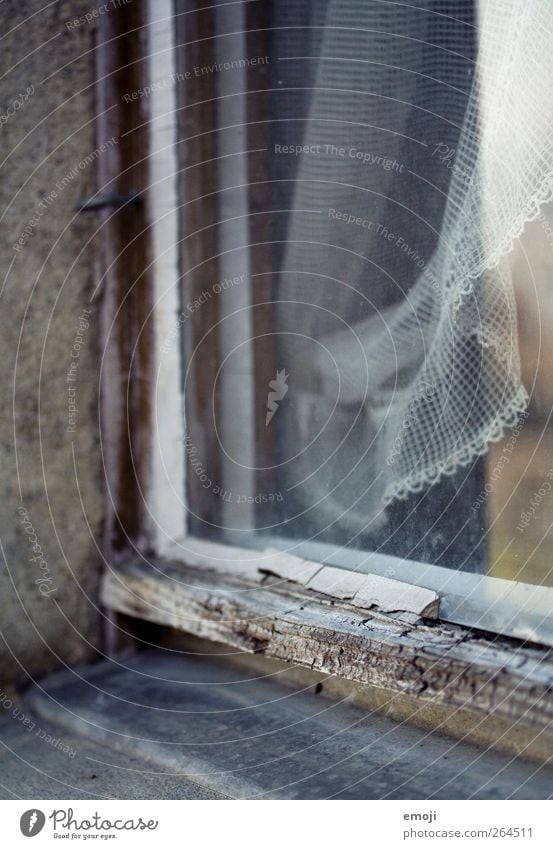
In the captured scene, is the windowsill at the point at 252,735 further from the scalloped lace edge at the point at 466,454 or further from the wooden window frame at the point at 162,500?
the scalloped lace edge at the point at 466,454

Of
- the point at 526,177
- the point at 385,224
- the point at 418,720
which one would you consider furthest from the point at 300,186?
the point at 418,720

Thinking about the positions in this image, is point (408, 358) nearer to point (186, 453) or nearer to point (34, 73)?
point (186, 453)

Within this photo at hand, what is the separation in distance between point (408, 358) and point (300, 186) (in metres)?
0.18

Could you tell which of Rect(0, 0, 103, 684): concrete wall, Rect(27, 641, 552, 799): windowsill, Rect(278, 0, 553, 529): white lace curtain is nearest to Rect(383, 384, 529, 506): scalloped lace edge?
Rect(278, 0, 553, 529): white lace curtain

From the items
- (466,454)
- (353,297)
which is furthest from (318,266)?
(466,454)

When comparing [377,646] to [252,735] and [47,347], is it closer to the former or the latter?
[252,735]

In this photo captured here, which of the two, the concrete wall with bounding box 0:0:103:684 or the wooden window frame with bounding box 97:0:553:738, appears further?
the concrete wall with bounding box 0:0:103:684

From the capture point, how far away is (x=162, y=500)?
2.54 feet

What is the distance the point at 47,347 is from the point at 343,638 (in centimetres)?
38

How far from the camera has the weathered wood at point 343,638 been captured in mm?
503

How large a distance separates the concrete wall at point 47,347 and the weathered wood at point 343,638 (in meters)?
0.06

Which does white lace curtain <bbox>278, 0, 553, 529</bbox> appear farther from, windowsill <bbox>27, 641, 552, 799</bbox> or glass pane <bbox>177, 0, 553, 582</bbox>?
windowsill <bbox>27, 641, 552, 799</bbox>

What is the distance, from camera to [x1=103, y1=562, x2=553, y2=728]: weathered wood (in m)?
0.50

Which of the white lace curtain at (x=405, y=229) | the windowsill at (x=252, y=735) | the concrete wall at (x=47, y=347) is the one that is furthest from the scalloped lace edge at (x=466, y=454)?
the concrete wall at (x=47, y=347)
